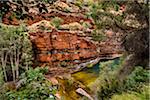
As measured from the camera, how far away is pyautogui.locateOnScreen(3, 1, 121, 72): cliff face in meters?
14.3

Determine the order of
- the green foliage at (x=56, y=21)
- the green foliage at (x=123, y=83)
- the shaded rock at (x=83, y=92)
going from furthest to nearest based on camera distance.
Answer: the green foliage at (x=56, y=21), the shaded rock at (x=83, y=92), the green foliage at (x=123, y=83)

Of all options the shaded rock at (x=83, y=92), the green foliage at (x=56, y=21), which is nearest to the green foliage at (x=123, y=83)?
the shaded rock at (x=83, y=92)

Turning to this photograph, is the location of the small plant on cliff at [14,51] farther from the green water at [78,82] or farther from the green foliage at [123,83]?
the green foliage at [123,83]

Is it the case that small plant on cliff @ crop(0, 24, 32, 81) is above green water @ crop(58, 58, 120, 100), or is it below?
above

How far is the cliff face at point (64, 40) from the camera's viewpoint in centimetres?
1434

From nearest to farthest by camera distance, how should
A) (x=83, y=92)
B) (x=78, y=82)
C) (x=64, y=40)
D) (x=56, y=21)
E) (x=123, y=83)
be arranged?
(x=123, y=83) < (x=83, y=92) < (x=78, y=82) < (x=64, y=40) < (x=56, y=21)

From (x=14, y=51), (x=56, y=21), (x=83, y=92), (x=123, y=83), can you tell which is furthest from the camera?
(x=56, y=21)

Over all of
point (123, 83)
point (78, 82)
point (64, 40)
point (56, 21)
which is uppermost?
point (56, 21)

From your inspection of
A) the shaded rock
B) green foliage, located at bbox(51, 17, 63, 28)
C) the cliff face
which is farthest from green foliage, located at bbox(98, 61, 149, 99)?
green foliage, located at bbox(51, 17, 63, 28)

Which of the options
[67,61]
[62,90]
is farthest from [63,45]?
[62,90]

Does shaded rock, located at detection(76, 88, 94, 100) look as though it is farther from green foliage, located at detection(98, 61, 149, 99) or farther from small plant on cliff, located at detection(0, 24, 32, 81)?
small plant on cliff, located at detection(0, 24, 32, 81)

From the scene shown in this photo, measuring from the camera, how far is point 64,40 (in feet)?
48.8

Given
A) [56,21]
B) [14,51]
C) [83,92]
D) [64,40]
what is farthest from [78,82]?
[56,21]

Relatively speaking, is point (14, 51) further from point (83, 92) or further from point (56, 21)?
point (83, 92)
